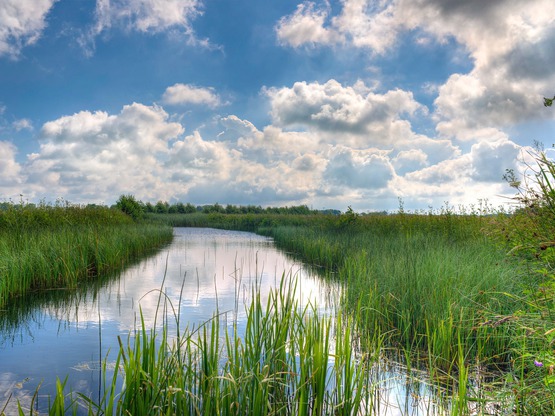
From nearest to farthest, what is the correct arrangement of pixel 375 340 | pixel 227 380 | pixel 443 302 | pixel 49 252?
pixel 227 380 → pixel 443 302 → pixel 375 340 → pixel 49 252

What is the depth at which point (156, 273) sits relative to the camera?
14.4 metres

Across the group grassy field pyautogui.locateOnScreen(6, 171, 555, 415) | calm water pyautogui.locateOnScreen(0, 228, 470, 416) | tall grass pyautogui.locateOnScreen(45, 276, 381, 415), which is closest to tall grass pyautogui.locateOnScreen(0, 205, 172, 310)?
grassy field pyautogui.locateOnScreen(6, 171, 555, 415)

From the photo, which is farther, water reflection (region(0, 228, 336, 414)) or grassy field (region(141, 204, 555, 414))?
water reflection (region(0, 228, 336, 414))

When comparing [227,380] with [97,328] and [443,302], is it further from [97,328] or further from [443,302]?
[97,328]

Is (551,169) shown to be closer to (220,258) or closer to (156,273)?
(156,273)

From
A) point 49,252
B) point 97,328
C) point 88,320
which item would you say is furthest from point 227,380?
point 49,252

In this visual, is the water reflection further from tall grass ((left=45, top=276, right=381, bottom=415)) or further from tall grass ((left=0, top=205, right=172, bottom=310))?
tall grass ((left=0, top=205, right=172, bottom=310))

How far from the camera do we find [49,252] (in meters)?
11.7

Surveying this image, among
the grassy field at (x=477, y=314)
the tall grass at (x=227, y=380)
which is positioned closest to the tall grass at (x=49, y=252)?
the tall grass at (x=227, y=380)

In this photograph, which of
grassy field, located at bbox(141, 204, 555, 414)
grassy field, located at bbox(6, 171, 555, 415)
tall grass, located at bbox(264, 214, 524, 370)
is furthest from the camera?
tall grass, located at bbox(264, 214, 524, 370)

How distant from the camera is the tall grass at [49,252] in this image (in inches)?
389

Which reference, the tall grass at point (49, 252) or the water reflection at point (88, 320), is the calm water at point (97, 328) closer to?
the water reflection at point (88, 320)

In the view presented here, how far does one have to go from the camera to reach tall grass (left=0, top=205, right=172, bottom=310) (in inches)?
389

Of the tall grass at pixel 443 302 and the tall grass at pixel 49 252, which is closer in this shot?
the tall grass at pixel 443 302
